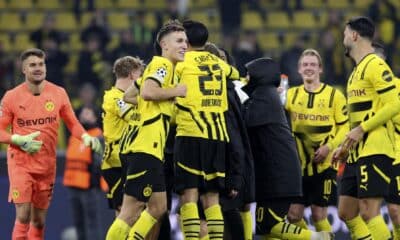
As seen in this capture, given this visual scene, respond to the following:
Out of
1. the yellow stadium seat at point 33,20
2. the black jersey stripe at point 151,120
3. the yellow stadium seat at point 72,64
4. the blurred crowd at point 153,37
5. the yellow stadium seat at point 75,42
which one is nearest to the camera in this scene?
the black jersey stripe at point 151,120

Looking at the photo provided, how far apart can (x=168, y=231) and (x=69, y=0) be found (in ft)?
41.0

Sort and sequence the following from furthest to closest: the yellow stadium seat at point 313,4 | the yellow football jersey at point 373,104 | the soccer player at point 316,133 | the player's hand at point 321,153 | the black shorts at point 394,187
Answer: the yellow stadium seat at point 313,4
the soccer player at point 316,133
the player's hand at point 321,153
the black shorts at point 394,187
the yellow football jersey at point 373,104

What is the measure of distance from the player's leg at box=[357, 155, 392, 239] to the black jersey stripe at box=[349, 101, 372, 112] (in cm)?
50

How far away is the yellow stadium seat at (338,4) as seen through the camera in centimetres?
2577

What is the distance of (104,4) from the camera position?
25281 millimetres

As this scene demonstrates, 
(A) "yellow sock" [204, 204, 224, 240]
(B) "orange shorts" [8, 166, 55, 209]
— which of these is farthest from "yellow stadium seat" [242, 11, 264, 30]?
(A) "yellow sock" [204, 204, 224, 240]

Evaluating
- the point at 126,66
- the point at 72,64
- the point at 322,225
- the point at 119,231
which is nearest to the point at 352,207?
the point at 322,225

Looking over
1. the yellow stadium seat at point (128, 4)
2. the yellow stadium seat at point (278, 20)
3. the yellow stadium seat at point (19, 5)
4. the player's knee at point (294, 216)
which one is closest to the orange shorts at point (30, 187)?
the player's knee at point (294, 216)

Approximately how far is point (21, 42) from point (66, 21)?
1.13 meters

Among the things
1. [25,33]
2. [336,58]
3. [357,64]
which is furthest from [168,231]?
[25,33]

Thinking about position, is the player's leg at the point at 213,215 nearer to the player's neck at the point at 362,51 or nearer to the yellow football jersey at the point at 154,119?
the yellow football jersey at the point at 154,119

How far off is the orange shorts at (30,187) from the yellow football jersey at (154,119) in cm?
191

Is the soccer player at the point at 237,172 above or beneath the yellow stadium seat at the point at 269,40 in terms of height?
beneath

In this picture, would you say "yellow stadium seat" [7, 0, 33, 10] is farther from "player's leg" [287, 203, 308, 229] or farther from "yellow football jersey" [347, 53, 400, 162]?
"yellow football jersey" [347, 53, 400, 162]
